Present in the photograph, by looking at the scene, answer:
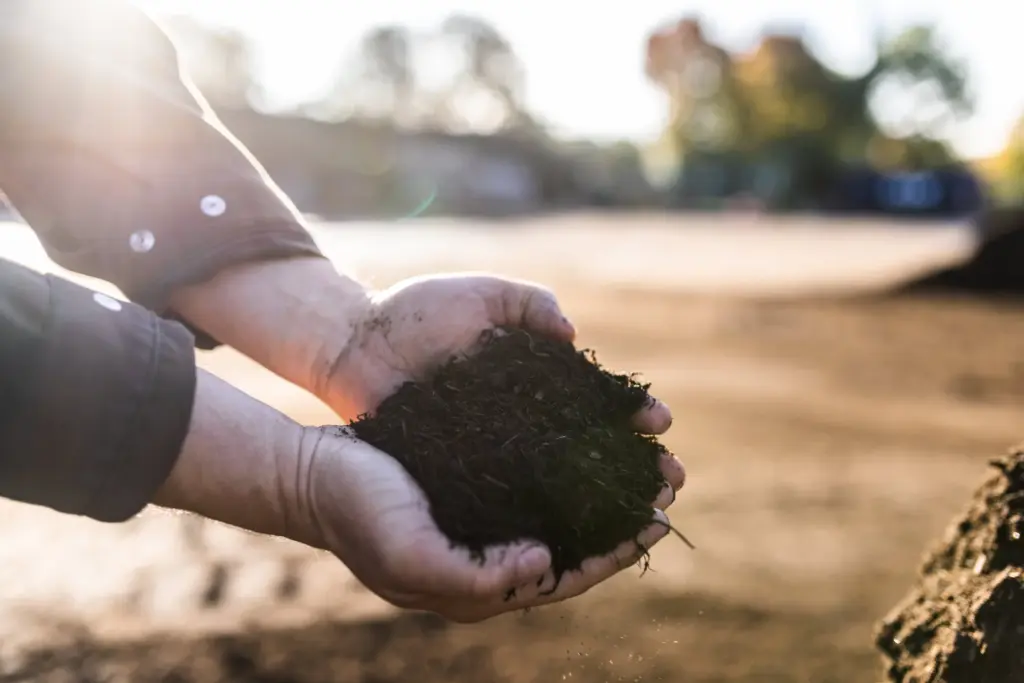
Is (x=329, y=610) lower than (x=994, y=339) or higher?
lower

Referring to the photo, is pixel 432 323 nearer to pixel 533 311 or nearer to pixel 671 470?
pixel 533 311

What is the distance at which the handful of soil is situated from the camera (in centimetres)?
180

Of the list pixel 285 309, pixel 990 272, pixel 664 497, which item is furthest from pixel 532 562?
pixel 990 272

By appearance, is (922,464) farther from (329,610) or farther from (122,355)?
(122,355)

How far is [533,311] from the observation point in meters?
2.31

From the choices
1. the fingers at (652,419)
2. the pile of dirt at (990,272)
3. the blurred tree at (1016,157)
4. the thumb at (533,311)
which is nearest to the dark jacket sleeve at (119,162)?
the thumb at (533,311)

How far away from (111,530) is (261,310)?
174cm

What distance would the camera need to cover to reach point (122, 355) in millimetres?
1522

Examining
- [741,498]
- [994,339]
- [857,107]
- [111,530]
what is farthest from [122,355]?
[857,107]

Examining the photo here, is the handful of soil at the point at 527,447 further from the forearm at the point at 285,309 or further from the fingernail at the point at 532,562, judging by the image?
the forearm at the point at 285,309

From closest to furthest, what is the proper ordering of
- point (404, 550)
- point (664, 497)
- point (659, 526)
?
point (404, 550) → point (659, 526) → point (664, 497)

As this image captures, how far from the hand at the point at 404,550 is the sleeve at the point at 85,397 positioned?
0.88 ft

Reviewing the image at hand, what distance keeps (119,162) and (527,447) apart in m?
1.18

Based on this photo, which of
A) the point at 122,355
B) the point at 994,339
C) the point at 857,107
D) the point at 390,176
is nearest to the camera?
the point at 122,355
